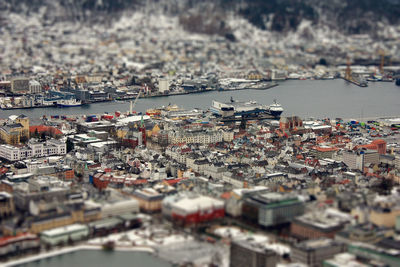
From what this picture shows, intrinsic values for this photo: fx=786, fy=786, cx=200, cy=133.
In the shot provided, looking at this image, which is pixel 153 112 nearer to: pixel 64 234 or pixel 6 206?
pixel 6 206

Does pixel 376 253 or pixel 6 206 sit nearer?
pixel 376 253

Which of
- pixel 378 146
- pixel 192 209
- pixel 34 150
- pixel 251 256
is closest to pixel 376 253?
pixel 251 256

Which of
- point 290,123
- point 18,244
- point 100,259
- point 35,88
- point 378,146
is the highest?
point 35,88

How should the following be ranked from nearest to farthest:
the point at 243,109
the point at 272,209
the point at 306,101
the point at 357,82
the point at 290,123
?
the point at 272,209 < the point at 290,123 < the point at 243,109 < the point at 306,101 < the point at 357,82

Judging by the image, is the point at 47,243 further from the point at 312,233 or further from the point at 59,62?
the point at 59,62

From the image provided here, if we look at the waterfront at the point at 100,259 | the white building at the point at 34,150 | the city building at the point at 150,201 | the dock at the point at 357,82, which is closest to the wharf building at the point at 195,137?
the white building at the point at 34,150

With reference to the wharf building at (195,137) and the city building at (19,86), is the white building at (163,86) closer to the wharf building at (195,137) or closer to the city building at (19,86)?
the city building at (19,86)

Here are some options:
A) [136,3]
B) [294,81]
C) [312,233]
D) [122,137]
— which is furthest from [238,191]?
[136,3]
